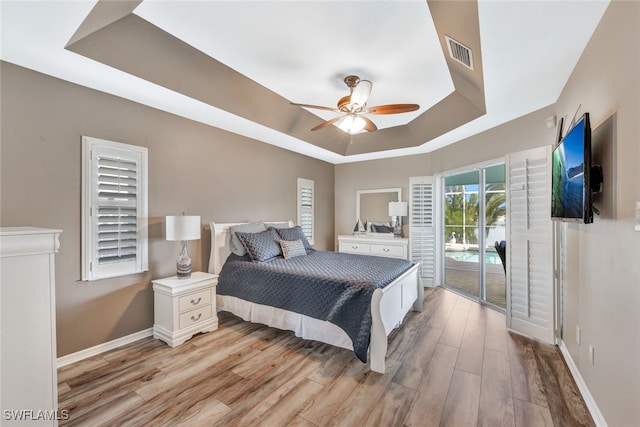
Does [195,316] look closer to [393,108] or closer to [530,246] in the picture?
[393,108]

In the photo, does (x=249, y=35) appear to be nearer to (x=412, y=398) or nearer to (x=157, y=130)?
(x=157, y=130)

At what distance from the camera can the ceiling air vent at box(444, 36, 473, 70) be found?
2094 millimetres

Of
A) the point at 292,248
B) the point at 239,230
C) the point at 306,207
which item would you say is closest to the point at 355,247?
the point at 306,207

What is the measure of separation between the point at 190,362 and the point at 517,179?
3767mm

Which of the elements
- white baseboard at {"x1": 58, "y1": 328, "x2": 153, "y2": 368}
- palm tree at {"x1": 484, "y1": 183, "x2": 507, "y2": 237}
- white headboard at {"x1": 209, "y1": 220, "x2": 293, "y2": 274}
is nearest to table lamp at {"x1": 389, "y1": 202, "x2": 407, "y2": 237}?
palm tree at {"x1": 484, "y1": 183, "x2": 507, "y2": 237}

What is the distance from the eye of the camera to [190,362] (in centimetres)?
238

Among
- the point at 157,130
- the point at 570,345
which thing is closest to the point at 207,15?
the point at 157,130

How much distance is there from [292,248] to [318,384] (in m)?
1.79

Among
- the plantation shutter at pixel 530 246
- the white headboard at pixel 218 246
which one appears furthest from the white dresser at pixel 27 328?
the plantation shutter at pixel 530 246

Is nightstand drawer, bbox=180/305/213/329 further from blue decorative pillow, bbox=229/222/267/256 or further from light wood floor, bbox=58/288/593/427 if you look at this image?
blue decorative pillow, bbox=229/222/267/256

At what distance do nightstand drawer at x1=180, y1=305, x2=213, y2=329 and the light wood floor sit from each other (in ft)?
0.61

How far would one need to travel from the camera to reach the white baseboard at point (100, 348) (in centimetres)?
232

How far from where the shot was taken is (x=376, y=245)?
4973 millimetres

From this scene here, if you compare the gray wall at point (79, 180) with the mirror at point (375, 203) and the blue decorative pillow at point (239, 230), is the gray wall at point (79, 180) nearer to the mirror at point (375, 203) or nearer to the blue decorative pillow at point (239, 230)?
the blue decorative pillow at point (239, 230)
